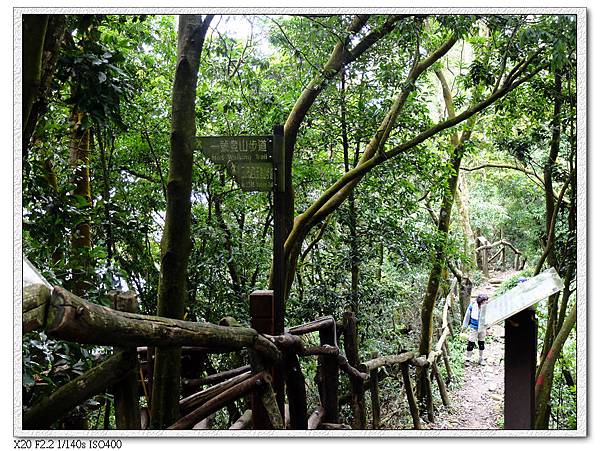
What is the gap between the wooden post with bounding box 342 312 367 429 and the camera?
3.24m

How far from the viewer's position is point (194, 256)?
12.7 ft

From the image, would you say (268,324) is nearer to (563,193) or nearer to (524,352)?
(524,352)

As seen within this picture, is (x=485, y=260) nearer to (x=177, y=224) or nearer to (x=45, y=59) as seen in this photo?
(x=177, y=224)

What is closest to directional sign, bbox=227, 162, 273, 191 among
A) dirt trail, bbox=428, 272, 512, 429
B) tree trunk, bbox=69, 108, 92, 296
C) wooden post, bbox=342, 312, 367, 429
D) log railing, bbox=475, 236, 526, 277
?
tree trunk, bbox=69, 108, 92, 296

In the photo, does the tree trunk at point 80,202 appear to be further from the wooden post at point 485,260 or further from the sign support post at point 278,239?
the wooden post at point 485,260

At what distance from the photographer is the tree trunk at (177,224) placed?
1911 millimetres

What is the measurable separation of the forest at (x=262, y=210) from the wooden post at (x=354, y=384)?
0.05ft

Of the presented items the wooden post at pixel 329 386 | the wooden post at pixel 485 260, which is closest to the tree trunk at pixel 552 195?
the wooden post at pixel 329 386

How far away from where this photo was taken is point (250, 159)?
2443mm

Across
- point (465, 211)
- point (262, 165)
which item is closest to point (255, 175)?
point (262, 165)

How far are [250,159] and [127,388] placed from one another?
1.29 m

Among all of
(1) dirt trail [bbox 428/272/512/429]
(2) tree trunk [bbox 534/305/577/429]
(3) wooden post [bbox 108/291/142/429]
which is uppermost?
(3) wooden post [bbox 108/291/142/429]

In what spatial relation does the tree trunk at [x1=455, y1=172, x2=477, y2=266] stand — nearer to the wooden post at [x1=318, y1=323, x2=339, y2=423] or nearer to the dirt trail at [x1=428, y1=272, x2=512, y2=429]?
the dirt trail at [x1=428, y1=272, x2=512, y2=429]

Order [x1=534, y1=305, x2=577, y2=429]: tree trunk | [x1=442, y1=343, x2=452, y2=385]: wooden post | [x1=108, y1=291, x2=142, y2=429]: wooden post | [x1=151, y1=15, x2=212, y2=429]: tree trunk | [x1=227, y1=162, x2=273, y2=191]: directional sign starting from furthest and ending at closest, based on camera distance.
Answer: [x1=442, y1=343, x2=452, y2=385]: wooden post < [x1=534, y1=305, x2=577, y2=429]: tree trunk < [x1=227, y1=162, x2=273, y2=191]: directional sign < [x1=151, y1=15, x2=212, y2=429]: tree trunk < [x1=108, y1=291, x2=142, y2=429]: wooden post
